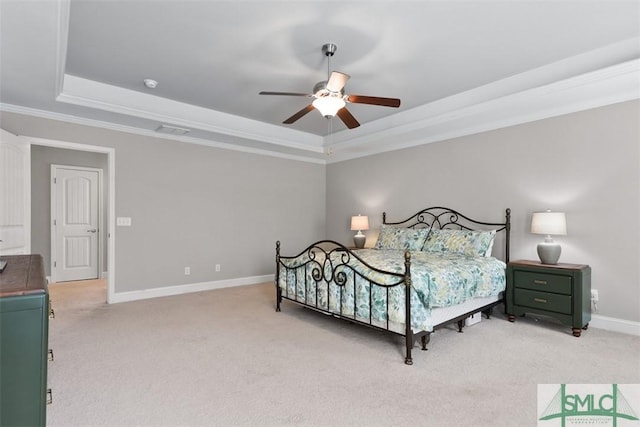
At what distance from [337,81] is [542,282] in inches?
116

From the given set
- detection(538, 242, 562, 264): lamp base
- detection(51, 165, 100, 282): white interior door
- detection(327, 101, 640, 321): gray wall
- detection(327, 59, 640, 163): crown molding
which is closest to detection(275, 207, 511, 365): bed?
detection(327, 101, 640, 321): gray wall

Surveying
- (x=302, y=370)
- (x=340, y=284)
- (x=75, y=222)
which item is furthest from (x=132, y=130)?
(x=302, y=370)

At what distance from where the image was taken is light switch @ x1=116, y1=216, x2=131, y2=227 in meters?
4.66

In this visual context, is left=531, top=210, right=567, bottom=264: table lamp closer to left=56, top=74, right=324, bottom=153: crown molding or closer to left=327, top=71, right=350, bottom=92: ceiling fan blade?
left=327, top=71, right=350, bottom=92: ceiling fan blade

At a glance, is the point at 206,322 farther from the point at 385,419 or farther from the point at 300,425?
the point at 385,419

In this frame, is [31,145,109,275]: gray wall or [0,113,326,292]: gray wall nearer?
[0,113,326,292]: gray wall

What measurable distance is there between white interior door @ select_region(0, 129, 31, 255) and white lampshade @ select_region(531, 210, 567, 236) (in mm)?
5684

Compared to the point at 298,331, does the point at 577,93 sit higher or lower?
higher

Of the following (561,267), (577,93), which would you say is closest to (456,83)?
(577,93)

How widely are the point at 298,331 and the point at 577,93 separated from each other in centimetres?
371

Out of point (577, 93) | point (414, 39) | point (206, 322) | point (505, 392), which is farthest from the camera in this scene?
point (206, 322)

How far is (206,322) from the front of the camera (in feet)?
12.3

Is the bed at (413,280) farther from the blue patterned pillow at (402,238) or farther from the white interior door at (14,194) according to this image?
the white interior door at (14,194)

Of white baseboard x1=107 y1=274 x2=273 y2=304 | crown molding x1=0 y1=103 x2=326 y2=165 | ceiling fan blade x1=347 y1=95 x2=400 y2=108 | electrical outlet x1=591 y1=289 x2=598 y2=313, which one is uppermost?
crown molding x1=0 y1=103 x2=326 y2=165
